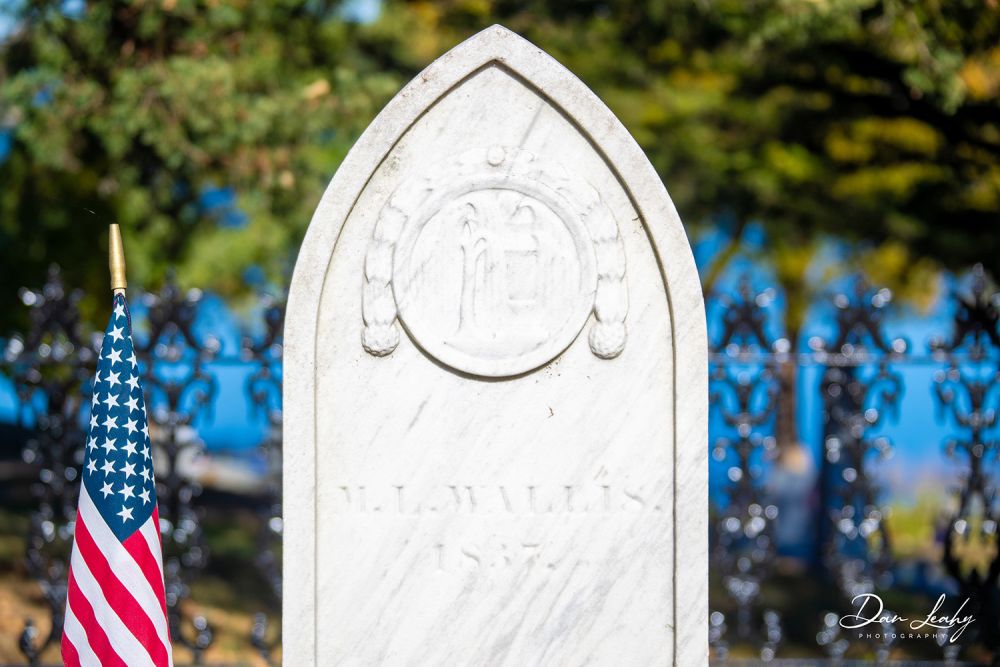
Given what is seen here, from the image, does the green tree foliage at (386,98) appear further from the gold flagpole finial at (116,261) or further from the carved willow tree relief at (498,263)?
the carved willow tree relief at (498,263)

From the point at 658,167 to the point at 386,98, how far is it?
4.49m

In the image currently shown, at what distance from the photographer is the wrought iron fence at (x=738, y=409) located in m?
5.86

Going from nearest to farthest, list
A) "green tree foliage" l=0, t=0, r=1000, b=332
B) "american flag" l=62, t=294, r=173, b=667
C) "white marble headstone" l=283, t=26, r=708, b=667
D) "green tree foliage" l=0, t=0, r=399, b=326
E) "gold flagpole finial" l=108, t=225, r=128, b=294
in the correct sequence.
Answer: "white marble headstone" l=283, t=26, r=708, b=667 → "american flag" l=62, t=294, r=173, b=667 → "gold flagpole finial" l=108, t=225, r=128, b=294 → "green tree foliage" l=0, t=0, r=399, b=326 → "green tree foliage" l=0, t=0, r=1000, b=332

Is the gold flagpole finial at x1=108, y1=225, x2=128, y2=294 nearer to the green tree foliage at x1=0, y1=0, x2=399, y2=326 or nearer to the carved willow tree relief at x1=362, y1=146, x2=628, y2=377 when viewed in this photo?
the carved willow tree relief at x1=362, y1=146, x2=628, y2=377

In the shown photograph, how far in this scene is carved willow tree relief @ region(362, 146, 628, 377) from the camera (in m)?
3.48

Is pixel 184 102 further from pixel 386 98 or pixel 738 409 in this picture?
pixel 738 409

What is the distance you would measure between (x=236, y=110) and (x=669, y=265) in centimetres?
446

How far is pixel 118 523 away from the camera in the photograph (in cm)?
367

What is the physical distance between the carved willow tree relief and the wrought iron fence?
2.49m

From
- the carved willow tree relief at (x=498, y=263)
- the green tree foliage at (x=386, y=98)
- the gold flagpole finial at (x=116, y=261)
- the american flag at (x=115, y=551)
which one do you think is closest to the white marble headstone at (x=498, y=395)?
the carved willow tree relief at (x=498, y=263)

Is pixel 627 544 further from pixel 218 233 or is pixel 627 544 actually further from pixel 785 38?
pixel 218 233

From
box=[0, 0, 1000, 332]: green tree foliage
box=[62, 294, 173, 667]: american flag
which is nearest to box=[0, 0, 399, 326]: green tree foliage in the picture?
box=[0, 0, 1000, 332]: green tree foliage

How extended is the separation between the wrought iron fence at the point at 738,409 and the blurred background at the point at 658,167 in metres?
0.02

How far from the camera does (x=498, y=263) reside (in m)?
3.52
